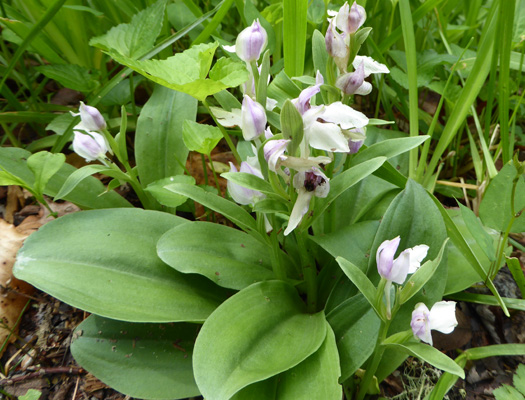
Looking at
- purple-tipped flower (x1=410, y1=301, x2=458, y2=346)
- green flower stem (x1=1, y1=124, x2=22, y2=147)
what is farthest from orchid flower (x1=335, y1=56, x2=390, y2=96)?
green flower stem (x1=1, y1=124, x2=22, y2=147)

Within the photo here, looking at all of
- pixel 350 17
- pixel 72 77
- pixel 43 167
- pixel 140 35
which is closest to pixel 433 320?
pixel 350 17

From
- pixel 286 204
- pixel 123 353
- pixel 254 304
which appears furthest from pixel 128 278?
pixel 286 204

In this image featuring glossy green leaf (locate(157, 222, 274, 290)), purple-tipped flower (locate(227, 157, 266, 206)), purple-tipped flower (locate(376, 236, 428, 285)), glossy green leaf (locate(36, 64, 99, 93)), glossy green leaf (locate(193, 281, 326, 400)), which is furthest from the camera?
glossy green leaf (locate(36, 64, 99, 93))

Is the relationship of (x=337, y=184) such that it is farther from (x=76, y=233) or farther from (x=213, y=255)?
(x=76, y=233)

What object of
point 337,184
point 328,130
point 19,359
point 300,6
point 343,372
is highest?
point 300,6

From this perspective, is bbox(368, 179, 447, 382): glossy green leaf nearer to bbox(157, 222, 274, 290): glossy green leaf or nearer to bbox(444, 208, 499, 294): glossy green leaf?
bbox(444, 208, 499, 294): glossy green leaf

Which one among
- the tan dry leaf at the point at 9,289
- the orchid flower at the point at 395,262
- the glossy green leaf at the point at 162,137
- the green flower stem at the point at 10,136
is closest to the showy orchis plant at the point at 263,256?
the orchid flower at the point at 395,262
